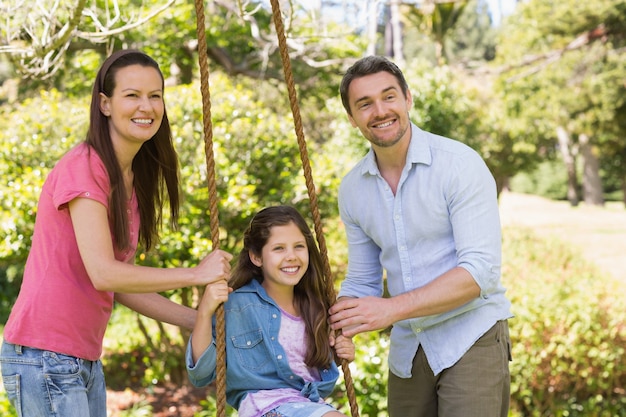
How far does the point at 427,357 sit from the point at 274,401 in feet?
1.74

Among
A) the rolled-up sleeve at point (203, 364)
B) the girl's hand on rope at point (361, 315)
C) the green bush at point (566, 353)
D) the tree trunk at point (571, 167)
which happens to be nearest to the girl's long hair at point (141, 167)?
the rolled-up sleeve at point (203, 364)

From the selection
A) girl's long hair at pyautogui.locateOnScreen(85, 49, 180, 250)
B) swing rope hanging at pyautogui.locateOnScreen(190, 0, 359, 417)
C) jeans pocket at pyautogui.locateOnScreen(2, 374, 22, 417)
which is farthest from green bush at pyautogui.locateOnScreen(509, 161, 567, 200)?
jeans pocket at pyautogui.locateOnScreen(2, 374, 22, 417)

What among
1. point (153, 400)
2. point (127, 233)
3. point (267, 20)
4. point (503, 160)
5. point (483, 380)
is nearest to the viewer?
point (127, 233)

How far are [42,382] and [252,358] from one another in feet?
2.14

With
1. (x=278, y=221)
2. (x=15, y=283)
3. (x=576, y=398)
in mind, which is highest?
(x=278, y=221)

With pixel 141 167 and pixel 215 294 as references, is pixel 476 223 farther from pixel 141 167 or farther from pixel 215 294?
pixel 141 167

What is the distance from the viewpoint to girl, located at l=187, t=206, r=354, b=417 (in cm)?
229

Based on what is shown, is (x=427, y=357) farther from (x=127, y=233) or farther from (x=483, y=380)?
(x=127, y=233)

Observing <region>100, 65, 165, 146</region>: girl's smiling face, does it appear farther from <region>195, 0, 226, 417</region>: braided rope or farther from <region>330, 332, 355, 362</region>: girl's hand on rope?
<region>330, 332, 355, 362</region>: girl's hand on rope

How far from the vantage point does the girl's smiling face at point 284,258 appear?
246 cm

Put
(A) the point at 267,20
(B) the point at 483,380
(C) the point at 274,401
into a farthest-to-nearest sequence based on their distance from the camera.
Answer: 1. (A) the point at 267,20
2. (B) the point at 483,380
3. (C) the point at 274,401

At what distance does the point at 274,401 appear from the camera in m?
2.27

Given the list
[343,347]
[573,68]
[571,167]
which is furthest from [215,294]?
[571,167]

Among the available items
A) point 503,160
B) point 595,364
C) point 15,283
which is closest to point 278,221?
point 595,364
